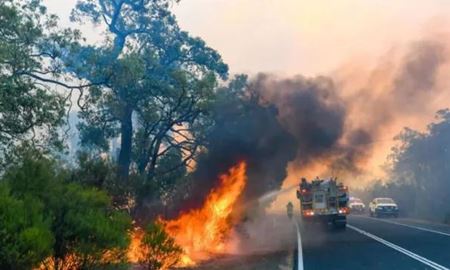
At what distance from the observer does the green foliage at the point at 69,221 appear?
11.1 metres

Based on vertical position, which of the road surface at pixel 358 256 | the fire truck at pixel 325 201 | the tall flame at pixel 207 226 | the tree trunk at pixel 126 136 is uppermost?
the tree trunk at pixel 126 136

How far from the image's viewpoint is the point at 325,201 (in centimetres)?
3278

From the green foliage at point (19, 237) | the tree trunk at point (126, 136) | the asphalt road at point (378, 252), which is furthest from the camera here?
the tree trunk at point (126, 136)

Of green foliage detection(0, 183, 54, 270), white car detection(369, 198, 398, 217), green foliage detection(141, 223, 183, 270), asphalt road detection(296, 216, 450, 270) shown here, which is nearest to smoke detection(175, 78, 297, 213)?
asphalt road detection(296, 216, 450, 270)

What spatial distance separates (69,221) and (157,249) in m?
3.69

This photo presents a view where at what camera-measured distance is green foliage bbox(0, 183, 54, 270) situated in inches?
348

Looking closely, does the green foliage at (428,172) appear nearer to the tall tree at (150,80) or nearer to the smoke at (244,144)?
the smoke at (244,144)

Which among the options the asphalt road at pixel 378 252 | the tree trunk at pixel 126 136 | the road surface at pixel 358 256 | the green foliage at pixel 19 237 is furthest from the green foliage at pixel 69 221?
the tree trunk at pixel 126 136

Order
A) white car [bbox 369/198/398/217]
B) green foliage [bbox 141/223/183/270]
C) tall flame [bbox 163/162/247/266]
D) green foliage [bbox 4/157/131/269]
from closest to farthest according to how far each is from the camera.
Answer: green foliage [bbox 4/157/131/269] → green foliage [bbox 141/223/183/270] → tall flame [bbox 163/162/247/266] → white car [bbox 369/198/398/217]

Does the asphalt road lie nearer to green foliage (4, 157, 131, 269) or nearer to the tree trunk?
green foliage (4, 157, 131, 269)

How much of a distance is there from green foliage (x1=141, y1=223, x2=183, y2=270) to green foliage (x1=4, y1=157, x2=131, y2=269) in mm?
1981

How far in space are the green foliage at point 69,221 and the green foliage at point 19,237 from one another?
37.2 inches

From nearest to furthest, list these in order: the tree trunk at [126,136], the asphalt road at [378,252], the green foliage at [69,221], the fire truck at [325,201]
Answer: the green foliage at [69,221]
the asphalt road at [378,252]
the tree trunk at [126,136]
the fire truck at [325,201]

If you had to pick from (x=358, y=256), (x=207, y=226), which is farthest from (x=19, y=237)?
(x=207, y=226)
